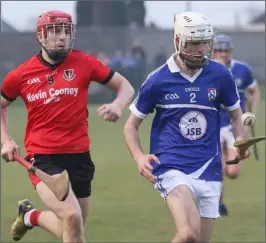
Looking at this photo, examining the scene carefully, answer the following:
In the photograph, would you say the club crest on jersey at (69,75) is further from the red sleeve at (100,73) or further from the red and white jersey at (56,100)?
the red sleeve at (100,73)

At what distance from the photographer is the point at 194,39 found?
6703 mm

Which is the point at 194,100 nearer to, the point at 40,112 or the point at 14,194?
the point at 40,112

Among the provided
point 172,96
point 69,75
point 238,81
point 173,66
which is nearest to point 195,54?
point 173,66

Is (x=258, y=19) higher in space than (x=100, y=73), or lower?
lower

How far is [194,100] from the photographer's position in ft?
22.2

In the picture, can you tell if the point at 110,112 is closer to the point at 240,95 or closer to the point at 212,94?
the point at 212,94

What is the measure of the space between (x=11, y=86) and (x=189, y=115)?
57.3 inches

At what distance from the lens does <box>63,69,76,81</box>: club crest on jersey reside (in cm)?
726

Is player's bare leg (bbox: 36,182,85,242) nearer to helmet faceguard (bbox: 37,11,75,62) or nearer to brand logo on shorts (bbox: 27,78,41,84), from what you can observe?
brand logo on shorts (bbox: 27,78,41,84)

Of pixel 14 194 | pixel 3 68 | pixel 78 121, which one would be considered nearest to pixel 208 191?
pixel 78 121

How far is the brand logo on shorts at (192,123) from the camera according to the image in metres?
6.78

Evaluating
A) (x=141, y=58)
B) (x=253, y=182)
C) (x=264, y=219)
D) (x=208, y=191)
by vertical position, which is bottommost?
(x=141, y=58)

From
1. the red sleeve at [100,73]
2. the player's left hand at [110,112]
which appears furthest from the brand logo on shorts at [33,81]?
the player's left hand at [110,112]

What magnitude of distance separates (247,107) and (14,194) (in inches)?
128
